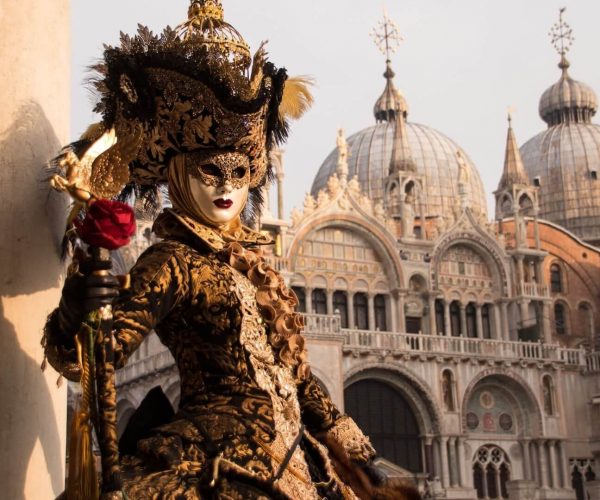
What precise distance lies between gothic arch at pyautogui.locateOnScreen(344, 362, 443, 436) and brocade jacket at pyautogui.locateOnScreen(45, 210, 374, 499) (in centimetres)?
2284

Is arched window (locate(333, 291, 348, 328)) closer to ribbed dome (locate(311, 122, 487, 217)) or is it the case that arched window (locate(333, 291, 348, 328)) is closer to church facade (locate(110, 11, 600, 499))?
church facade (locate(110, 11, 600, 499))

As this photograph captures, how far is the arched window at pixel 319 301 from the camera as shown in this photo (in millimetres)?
27547

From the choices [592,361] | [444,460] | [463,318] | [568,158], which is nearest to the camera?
[444,460]

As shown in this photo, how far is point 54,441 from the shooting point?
11.2ft

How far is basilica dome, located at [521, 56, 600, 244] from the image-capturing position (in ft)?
144

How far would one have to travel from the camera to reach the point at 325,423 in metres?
3.72

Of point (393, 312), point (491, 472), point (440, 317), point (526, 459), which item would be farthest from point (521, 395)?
point (393, 312)

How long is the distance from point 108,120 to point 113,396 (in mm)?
1138

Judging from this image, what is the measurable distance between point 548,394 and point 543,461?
6.17 ft

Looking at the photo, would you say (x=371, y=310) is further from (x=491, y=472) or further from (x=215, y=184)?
Answer: (x=215, y=184)

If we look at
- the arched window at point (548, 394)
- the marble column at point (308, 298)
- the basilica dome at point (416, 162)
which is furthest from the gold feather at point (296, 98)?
the basilica dome at point (416, 162)

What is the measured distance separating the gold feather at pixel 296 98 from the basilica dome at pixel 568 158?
39.9m

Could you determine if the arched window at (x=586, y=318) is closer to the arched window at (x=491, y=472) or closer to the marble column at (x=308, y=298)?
the arched window at (x=491, y=472)

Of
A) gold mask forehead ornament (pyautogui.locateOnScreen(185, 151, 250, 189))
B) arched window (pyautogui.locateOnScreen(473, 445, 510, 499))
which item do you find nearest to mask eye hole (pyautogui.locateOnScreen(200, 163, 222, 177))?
gold mask forehead ornament (pyautogui.locateOnScreen(185, 151, 250, 189))
